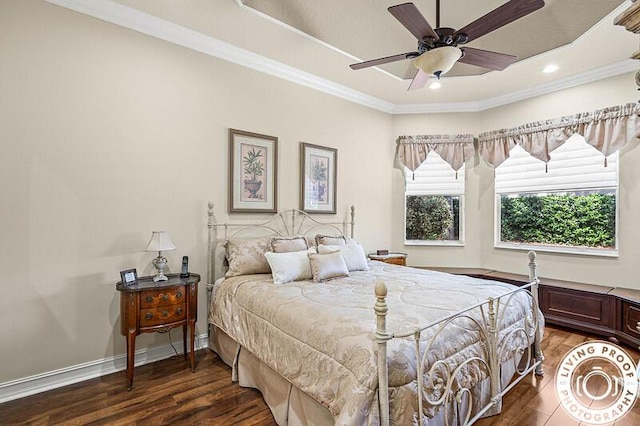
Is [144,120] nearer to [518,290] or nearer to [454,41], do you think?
[454,41]

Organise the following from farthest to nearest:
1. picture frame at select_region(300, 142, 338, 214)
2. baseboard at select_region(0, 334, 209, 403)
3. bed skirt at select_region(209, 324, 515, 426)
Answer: picture frame at select_region(300, 142, 338, 214), baseboard at select_region(0, 334, 209, 403), bed skirt at select_region(209, 324, 515, 426)

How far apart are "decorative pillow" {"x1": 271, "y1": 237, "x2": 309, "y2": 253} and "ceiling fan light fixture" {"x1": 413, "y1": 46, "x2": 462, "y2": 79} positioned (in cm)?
198

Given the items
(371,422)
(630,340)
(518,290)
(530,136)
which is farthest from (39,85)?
(630,340)

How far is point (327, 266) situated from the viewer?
301 cm

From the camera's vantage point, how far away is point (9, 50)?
2.41 metres

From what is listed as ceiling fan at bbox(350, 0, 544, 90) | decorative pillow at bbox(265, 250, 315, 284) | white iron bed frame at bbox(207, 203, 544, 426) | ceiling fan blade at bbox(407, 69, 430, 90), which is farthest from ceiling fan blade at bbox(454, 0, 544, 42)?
decorative pillow at bbox(265, 250, 315, 284)

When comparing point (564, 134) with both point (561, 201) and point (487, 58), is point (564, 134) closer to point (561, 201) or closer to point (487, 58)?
point (561, 201)

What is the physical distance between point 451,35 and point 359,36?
1.40 meters

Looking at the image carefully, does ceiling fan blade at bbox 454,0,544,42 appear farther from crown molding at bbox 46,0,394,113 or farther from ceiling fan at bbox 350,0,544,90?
crown molding at bbox 46,0,394,113

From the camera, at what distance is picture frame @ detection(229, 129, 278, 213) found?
350 centimetres

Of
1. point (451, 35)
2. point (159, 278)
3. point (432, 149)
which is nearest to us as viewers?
point (451, 35)

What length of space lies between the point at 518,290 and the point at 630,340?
1.77 meters

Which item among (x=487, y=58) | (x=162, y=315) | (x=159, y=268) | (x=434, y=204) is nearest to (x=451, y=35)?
(x=487, y=58)

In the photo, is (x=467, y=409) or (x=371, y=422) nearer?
(x=371, y=422)
